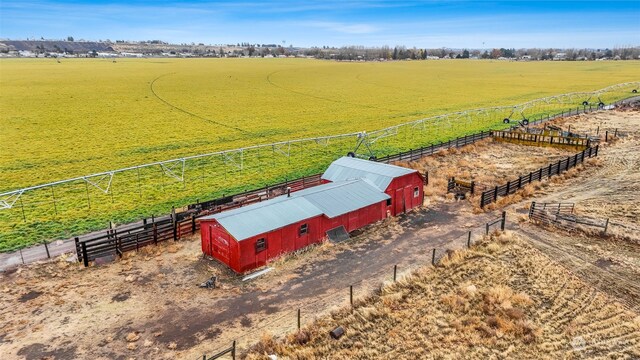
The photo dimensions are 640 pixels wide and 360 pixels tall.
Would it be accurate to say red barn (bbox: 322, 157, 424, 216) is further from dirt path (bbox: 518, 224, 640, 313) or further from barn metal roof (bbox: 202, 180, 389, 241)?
dirt path (bbox: 518, 224, 640, 313)

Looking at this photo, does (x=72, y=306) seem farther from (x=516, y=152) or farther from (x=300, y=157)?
(x=516, y=152)

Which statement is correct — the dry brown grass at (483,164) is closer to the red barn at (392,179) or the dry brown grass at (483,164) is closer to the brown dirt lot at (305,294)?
the red barn at (392,179)

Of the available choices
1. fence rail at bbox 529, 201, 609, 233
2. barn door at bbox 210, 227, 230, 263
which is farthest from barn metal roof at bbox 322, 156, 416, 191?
barn door at bbox 210, 227, 230, 263

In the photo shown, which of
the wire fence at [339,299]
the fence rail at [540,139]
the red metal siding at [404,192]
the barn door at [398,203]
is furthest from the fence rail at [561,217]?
the fence rail at [540,139]

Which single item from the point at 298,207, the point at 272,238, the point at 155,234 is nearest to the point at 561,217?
the point at 298,207

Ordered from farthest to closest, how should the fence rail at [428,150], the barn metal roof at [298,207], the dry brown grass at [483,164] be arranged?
the fence rail at [428,150], the dry brown grass at [483,164], the barn metal roof at [298,207]

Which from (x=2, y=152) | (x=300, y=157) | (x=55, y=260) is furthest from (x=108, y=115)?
(x=55, y=260)

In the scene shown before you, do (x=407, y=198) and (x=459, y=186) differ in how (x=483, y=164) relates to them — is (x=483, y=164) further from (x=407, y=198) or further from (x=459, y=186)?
(x=407, y=198)
